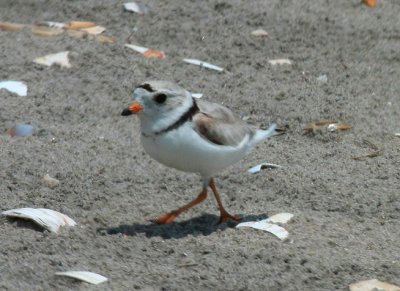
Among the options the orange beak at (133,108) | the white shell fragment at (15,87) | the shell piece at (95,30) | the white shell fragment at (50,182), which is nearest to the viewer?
the orange beak at (133,108)

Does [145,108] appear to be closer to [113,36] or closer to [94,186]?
[94,186]

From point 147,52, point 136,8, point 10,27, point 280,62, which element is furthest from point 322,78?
point 10,27

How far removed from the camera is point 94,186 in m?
5.75

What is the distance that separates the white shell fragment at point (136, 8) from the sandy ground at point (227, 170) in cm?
8

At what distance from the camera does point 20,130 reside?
646cm

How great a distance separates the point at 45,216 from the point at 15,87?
7.83ft

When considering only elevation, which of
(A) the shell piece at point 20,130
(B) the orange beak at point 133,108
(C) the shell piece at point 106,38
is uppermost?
(B) the orange beak at point 133,108

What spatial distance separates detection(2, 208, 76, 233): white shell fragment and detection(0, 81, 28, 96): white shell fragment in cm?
Result: 216

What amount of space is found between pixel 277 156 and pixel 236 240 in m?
1.45

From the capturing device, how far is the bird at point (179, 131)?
4.96 meters

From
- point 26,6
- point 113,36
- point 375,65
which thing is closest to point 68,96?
point 113,36

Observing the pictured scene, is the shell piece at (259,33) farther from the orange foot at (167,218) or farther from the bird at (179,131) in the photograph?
the orange foot at (167,218)

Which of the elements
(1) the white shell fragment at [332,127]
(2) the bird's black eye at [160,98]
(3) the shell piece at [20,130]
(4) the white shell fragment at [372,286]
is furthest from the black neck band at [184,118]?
(1) the white shell fragment at [332,127]

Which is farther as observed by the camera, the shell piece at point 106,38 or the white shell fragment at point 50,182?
the shell piece at point 106,38
